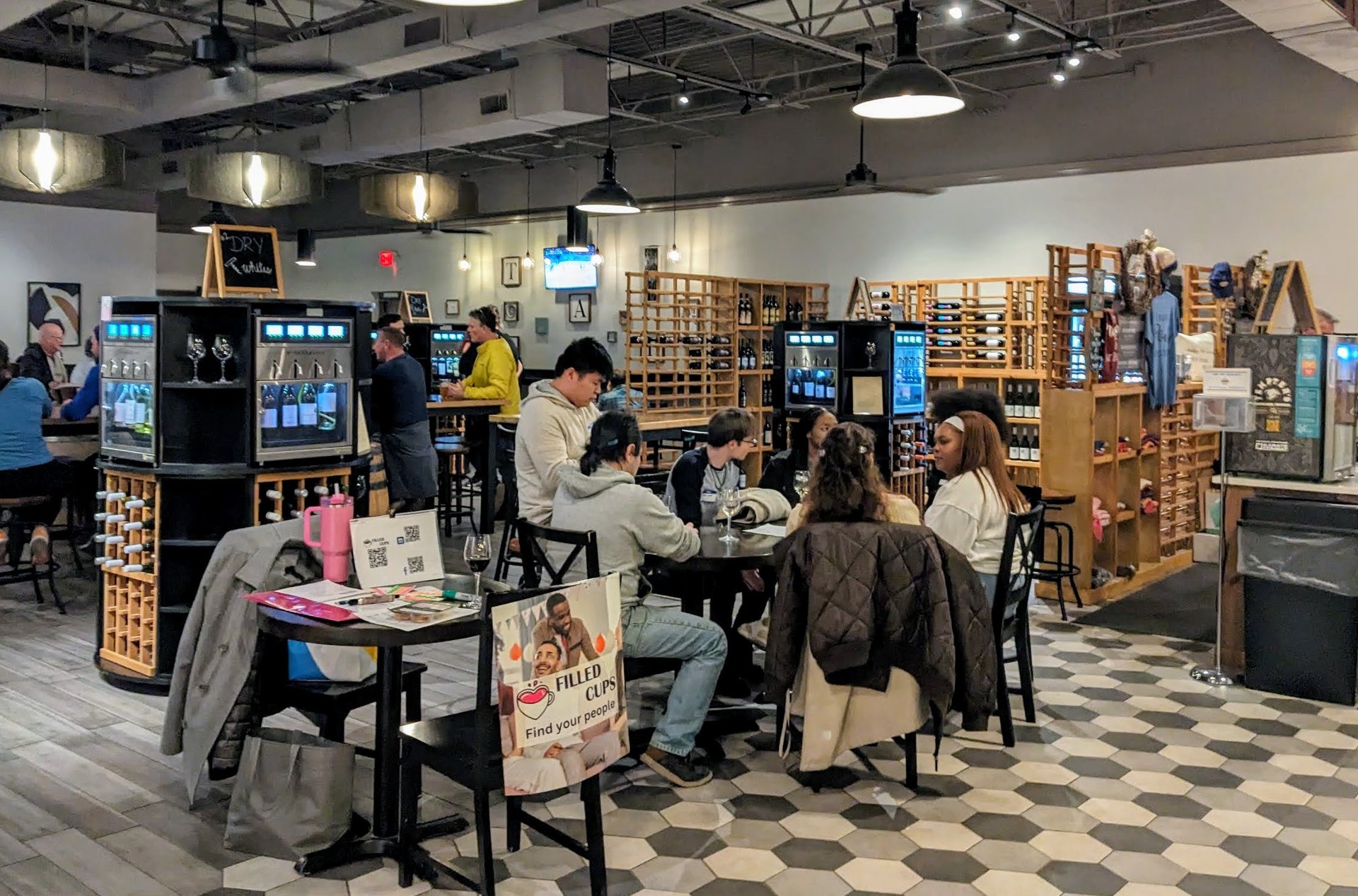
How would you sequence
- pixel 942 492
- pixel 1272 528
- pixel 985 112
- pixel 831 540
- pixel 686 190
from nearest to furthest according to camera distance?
1. pixel 831 540
2. pixel 942 492
3. pixel 1272 528
4. pixel 985 112
5. pixel 686 190

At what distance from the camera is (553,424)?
16.0 ft

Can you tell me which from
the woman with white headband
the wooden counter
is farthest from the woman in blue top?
the wooden counter

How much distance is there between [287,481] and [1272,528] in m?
4.53

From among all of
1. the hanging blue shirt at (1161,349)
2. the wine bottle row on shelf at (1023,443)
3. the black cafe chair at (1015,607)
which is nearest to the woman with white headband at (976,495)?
the black cafe chair at (1015,607)

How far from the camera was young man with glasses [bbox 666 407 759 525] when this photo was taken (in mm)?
4992

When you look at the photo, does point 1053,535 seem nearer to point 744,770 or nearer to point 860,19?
point 744,770

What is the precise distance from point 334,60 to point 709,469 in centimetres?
595

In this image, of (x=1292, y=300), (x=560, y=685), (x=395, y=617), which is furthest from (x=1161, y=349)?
(x=395, y=617)

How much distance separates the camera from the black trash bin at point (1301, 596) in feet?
16.5

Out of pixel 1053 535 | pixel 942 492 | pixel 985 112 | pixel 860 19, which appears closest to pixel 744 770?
pixel 942 492

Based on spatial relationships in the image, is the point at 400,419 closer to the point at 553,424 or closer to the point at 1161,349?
the point at 553,424

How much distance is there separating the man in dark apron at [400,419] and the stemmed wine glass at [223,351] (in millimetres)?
2225

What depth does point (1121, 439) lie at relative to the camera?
25.4 ft

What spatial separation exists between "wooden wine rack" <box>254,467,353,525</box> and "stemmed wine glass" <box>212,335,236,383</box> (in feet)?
1.62
